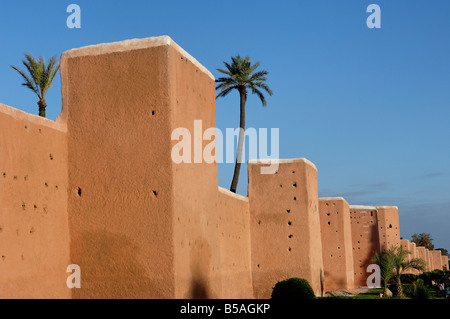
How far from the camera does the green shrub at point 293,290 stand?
13.1 metres

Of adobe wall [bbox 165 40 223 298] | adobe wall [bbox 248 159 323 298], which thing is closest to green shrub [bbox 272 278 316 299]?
adobe wall [bbox 165 40 223 298]

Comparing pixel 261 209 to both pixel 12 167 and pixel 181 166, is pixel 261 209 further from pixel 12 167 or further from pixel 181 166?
pixel 12 167

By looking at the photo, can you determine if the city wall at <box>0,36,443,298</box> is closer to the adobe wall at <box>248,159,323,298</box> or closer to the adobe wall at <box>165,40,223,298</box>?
the adobe wall at <box>165,40,223,298</box>

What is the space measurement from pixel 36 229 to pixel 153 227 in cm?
162

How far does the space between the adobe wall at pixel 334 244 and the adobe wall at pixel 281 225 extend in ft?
17.6

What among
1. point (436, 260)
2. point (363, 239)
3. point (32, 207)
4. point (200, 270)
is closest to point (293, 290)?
point (200, 270)

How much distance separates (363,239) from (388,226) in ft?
5.34

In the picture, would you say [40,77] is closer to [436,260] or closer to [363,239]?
[363,239]

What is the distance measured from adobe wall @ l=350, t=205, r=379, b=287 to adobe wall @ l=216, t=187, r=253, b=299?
39.1 ft

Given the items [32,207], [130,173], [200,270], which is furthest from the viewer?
[200,270]

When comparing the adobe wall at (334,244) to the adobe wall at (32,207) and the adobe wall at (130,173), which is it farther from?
the adobe wall at (32,207)

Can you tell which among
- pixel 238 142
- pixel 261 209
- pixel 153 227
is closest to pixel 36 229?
pixel 153 227

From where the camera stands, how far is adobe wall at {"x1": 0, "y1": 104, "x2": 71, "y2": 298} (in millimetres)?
7539

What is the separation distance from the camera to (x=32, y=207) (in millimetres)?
8031
